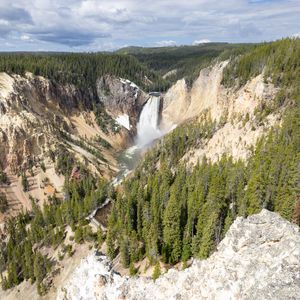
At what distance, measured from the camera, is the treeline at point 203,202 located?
4106 centimetres

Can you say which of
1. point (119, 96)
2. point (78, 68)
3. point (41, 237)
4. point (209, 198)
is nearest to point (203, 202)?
point (209, 198)

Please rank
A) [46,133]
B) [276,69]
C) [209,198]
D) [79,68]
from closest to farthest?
[209,198]
[276,69]
[46,133]
[79,68]

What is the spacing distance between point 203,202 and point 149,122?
304 ft

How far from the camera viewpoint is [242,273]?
60.9ft

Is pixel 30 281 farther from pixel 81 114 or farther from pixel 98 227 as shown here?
pixel 81 114

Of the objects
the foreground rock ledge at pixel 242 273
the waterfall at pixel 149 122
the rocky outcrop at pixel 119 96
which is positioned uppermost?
the foreground rock ledge at pixel 242 273

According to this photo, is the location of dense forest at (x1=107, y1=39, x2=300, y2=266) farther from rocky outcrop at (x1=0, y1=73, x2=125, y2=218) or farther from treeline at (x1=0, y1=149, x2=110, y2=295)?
rocky outcrop at (x1=0, y1=73, x2=125, y2=218)

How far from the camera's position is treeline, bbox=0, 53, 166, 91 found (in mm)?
113463

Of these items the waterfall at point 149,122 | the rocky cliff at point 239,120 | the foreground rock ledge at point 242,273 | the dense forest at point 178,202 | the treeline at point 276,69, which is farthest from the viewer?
the waterfall at point 149,122

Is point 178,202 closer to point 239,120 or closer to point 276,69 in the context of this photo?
point 239,120

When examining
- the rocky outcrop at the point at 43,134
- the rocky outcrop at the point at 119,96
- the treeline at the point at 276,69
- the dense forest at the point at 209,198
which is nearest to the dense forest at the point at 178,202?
the dense forest at the point at 209,198

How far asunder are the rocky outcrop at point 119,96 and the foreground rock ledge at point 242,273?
368 ft

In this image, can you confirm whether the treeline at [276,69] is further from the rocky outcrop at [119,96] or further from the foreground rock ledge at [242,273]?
the foreground rock ledge at [242,273]

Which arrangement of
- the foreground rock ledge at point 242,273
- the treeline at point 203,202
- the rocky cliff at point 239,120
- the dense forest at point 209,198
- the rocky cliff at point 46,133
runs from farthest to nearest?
the rocky cliff at point 46,133 → the rocky cliff at point 239,120 → the dense forest at point 209,198 → the treeline at point 203,202 → the foreground rock ledge at point 242,273
